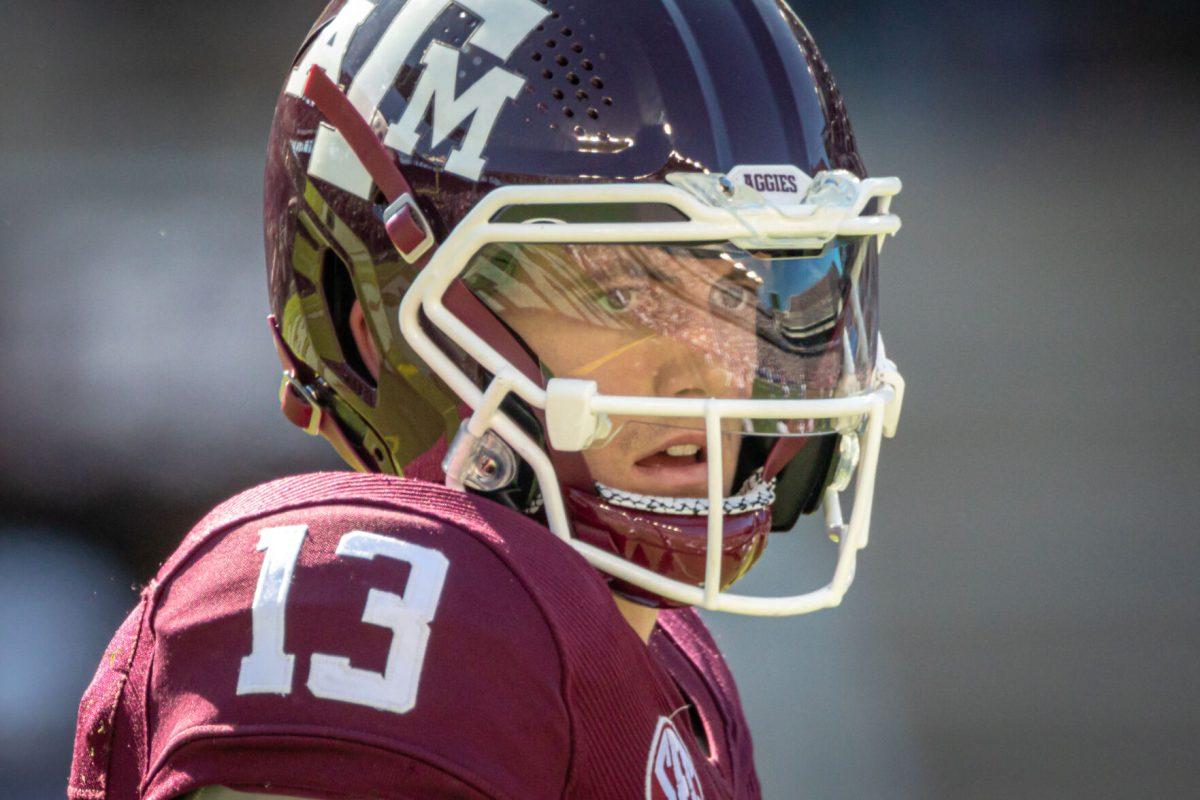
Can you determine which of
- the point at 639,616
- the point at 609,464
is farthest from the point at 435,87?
the point at 639,616

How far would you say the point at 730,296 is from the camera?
1.14 meters

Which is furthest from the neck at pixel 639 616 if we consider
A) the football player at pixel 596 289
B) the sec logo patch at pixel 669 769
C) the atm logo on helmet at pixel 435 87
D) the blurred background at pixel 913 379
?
the blurred background at pixel 913 379

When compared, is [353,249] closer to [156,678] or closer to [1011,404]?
[156,678]

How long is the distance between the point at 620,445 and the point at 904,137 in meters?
4.73

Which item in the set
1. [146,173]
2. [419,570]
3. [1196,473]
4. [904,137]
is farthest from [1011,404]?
[419,570]

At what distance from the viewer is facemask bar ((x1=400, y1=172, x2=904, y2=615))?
3.59 feet

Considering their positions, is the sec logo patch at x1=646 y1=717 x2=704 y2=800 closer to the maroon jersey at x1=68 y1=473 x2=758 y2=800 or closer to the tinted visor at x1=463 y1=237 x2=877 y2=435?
the maroon jersey at x1=68 y1=473 x2=758 y2=800

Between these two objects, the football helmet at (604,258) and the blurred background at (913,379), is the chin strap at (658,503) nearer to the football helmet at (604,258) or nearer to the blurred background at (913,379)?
the football helmet at (604,258)

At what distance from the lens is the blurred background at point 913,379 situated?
2.88m

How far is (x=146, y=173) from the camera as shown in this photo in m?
4.86

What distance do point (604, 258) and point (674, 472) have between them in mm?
186

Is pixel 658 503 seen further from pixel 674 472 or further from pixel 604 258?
pixel 604 258

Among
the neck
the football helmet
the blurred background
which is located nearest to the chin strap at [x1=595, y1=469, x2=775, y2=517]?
the football helmet

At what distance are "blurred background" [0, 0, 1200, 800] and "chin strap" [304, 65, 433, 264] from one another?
1811 mm
